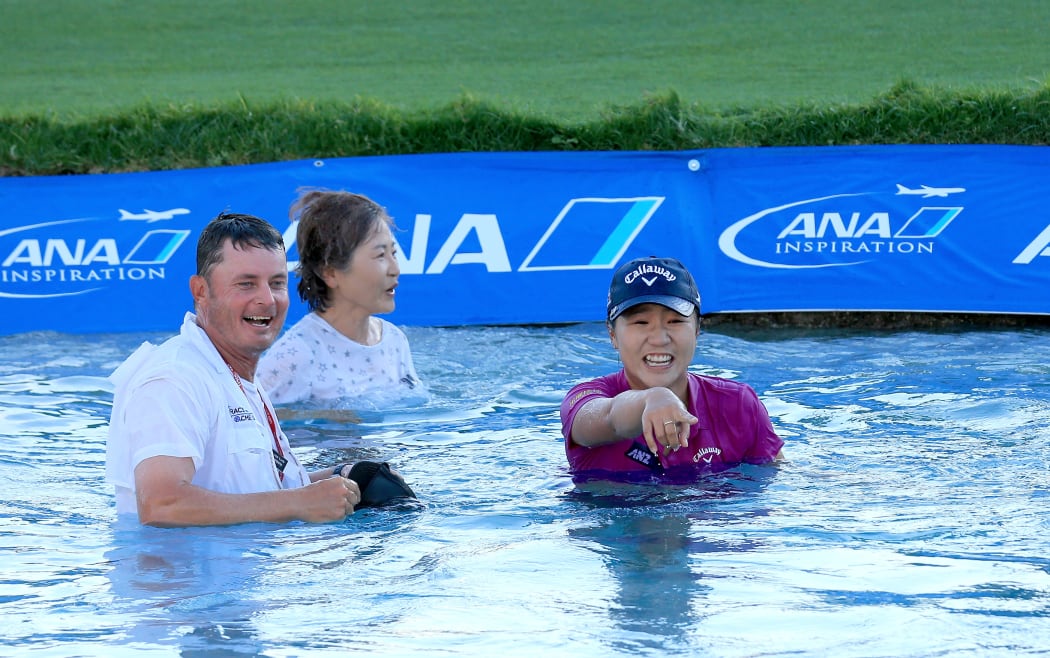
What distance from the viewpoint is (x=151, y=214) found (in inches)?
391

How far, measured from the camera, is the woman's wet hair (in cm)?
678

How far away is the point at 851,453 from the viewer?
21.1ft

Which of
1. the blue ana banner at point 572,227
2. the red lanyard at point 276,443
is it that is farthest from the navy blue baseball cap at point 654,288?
the blue ana banner at point 572,227

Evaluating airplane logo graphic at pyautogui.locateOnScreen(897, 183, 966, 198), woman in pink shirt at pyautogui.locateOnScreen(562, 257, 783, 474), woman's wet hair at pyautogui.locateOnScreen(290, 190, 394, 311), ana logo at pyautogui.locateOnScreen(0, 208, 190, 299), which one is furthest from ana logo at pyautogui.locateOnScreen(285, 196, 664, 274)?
woman in pink shirt at pyautogui.locateOnScreen(562, 257, 783, 474)

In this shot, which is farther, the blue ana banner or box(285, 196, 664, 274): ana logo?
box(285, 196, 664, 274): ana logo

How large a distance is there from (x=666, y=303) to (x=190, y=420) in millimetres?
1673

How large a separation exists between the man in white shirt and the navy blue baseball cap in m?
1.16

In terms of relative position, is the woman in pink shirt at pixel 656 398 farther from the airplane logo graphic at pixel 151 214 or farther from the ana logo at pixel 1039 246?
the airplane logo graphic at pixel 151 214

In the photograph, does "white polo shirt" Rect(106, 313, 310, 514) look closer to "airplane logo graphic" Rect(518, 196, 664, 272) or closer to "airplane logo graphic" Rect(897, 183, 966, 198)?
"airplane logo graphic" Rect(518, 196, 664, 272)

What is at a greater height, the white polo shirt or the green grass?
the green grass

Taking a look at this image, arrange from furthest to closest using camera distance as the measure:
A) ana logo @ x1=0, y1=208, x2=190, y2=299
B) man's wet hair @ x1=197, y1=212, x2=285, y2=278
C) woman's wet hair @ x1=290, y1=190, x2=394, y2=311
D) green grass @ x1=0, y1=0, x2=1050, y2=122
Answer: green grass @ x1=0, y1=0, x2=1050, y2=122 → ana logo @ x1=0, y1=208, x2=190, y2=299 → woman's wet hair @ x1=290, y1=190, x2=394, y2=311 → man's wet hair @ x1=197, y1=212, x2=285, y2=278

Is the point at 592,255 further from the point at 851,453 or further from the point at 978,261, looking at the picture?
the point at 851,453

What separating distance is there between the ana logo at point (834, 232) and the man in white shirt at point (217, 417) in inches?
219

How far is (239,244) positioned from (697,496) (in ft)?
6.41
